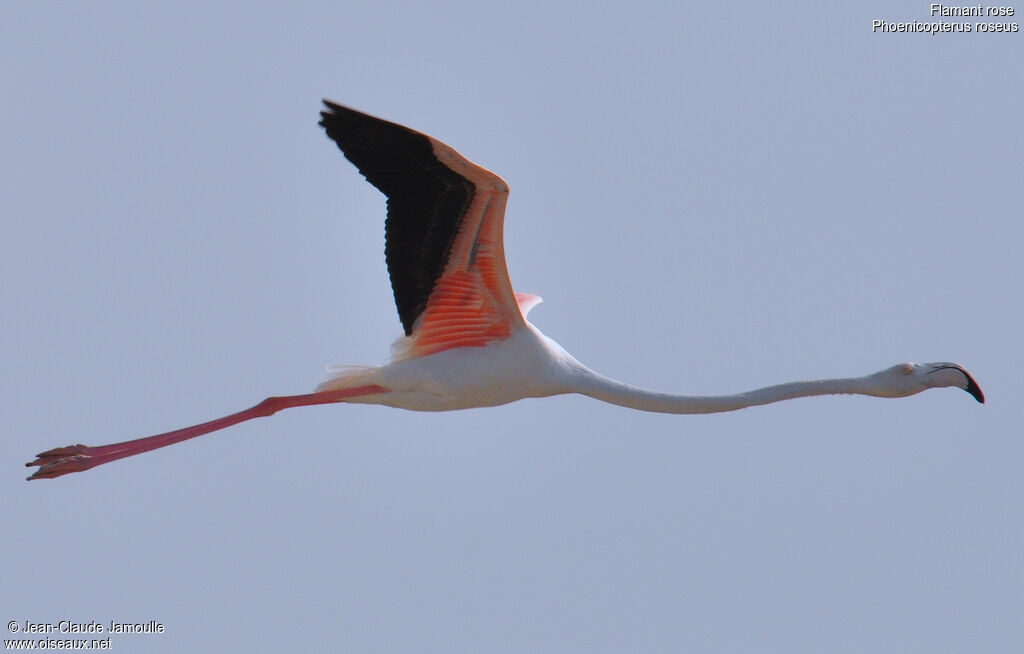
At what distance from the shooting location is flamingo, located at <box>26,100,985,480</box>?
40.4ft

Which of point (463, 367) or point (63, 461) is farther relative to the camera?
point (463, 367)

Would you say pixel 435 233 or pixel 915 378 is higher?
pixel 435 233

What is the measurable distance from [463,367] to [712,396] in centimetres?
217

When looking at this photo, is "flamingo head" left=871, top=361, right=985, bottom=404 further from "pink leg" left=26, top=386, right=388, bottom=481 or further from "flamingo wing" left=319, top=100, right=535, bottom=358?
"pink leg" left=26, top=386, right=388, bottom=481

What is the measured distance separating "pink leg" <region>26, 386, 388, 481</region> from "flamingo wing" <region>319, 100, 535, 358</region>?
0.75 m

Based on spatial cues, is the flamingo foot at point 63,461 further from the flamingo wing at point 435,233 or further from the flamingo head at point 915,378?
the flamingo head at point 915,378

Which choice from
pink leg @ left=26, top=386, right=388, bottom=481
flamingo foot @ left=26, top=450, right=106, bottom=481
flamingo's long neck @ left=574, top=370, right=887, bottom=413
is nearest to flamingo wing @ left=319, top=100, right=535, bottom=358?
pink leg @ left=26, top=386, right=388, bottom=481

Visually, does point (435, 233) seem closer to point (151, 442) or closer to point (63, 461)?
point (151, 442)

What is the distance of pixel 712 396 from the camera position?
42.2 feet

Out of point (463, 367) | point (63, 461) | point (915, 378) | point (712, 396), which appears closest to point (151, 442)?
point (63, 461)

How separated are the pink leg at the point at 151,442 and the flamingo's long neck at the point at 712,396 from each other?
194cm

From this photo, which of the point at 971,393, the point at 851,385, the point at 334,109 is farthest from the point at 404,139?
the point at 971,393

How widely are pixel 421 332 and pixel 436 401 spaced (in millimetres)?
617

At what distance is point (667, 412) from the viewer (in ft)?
42.4
